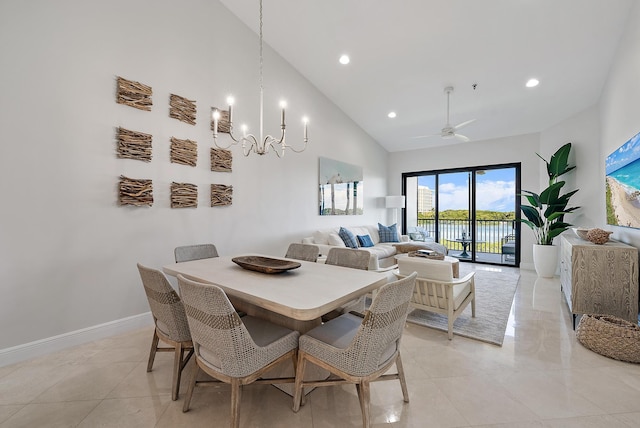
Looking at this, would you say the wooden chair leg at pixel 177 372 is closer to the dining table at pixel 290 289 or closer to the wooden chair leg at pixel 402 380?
the dining table at pixel 290 289

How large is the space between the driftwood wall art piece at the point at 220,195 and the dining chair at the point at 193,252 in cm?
82

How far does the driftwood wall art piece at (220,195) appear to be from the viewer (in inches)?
139

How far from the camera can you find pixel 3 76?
2.17 m

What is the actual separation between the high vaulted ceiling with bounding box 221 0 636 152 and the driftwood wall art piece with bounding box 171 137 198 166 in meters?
2.04

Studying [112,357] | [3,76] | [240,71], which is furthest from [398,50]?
[112,357]

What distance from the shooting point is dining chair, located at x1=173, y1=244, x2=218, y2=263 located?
2637 millimetres

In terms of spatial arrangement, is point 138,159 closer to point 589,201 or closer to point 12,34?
point 12,34

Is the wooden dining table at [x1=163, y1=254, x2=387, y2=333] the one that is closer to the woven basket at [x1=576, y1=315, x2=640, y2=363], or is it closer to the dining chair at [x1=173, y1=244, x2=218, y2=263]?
the dining chair at [x1=173, y1=244, x2=218, y2=263]

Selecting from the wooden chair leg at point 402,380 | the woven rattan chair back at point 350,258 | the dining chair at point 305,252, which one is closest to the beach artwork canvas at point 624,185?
the woven rattan chair back at point 350,258

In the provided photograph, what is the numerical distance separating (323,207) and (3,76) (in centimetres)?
417

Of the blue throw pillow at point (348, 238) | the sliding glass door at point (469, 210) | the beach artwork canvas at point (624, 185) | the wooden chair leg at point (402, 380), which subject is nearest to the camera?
the wooden chair leg at point (402, 380)

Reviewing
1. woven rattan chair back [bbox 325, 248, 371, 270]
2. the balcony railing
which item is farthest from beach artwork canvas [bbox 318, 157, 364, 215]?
woven rattan chair back [bbox 325, 248, 371, 270]

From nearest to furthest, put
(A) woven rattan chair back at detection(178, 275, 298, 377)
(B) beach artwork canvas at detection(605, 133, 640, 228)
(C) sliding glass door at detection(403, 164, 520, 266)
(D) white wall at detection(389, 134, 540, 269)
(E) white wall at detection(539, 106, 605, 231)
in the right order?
1. (A) woven rattan chair back at detection(178, 275, 298, 377)
2. (B) beach artwork canvas at detection(605, 133, 640, 228)
3. (E) white wall at detection(539, 106, 605, 231)
4. (D) white wall at detection(389, 134, 540, 269)
5. (C) sliding glass door at detection(403, 164, 520, 266)

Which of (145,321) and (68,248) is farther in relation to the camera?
(145,321)
